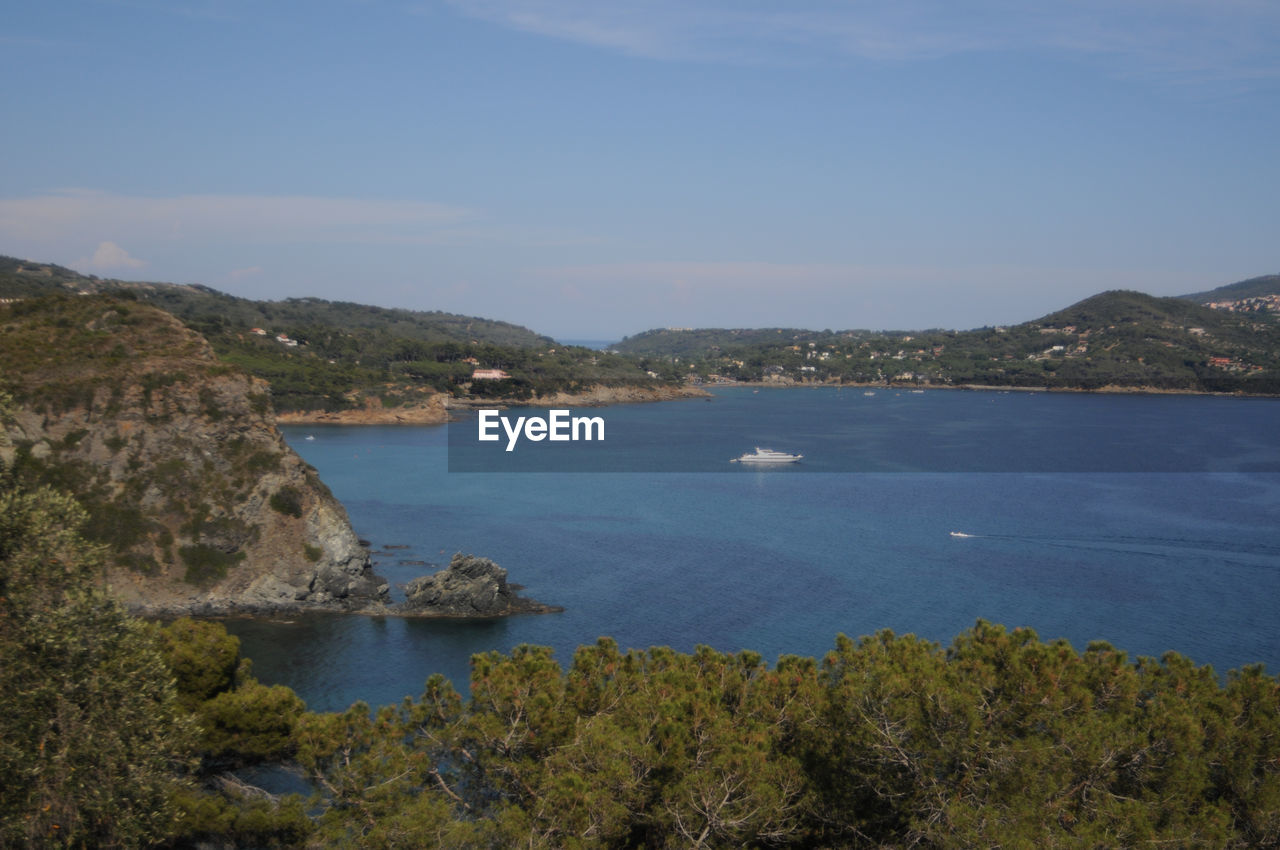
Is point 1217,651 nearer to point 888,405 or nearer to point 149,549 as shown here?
point 149,549

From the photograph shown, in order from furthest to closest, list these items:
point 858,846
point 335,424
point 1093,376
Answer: point 1093,376 → point 335,424 → point 858,846

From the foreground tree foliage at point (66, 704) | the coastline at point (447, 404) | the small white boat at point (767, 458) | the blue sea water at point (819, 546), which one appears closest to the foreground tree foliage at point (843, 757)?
the foreground tree foliage at point (66, 704)

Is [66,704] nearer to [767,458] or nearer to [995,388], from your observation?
[767,458]

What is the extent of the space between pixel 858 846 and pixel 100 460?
1226 inches

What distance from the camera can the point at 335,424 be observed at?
90.6 meters

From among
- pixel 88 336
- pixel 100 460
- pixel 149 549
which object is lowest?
pixel 149 549

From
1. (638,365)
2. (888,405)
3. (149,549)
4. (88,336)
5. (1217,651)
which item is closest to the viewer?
(1217,651)

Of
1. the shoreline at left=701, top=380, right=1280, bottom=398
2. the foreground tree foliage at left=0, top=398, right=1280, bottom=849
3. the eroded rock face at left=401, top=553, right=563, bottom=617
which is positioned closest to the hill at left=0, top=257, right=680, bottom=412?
the shoreline at left=701, top=380, right=1280, bottom=398

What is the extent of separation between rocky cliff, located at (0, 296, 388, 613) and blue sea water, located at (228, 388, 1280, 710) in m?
2.27

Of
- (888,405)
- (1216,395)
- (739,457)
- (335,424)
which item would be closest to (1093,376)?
(1216,395)

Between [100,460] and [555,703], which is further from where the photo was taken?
[100,460]

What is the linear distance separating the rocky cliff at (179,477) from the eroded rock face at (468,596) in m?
1.60

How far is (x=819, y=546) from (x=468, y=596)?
1736 cm

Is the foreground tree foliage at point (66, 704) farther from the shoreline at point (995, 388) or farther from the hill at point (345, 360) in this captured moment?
the shoreline at point (995, 388)
